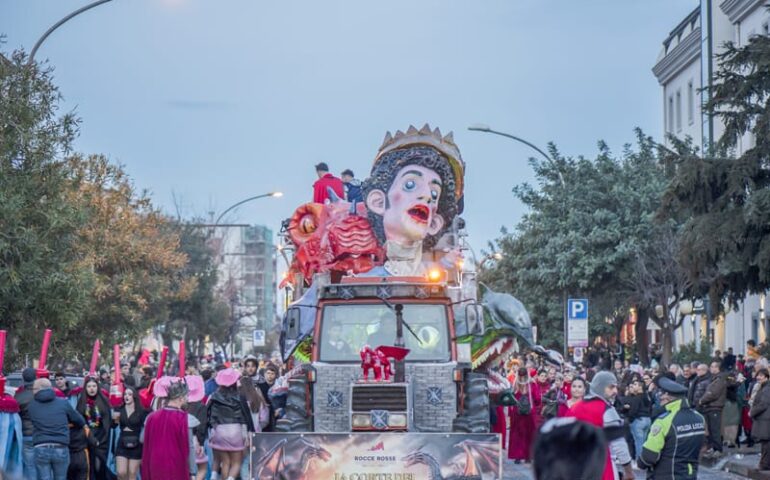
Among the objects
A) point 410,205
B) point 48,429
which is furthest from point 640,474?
point 48,429

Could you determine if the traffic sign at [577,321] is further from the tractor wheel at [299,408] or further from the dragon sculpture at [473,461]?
the dragon sculpture at [473,461]

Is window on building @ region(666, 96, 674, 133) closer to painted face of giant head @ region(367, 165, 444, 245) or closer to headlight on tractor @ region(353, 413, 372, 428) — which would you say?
painted face of giant head @ region(367, 165, 444, 245)

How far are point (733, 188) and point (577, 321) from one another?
9.12 meters

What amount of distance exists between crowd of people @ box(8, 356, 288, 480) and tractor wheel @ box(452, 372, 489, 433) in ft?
9.35

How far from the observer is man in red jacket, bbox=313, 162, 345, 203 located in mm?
22453

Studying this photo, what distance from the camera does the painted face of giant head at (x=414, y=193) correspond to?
2075 cm

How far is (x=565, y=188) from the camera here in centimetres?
4138

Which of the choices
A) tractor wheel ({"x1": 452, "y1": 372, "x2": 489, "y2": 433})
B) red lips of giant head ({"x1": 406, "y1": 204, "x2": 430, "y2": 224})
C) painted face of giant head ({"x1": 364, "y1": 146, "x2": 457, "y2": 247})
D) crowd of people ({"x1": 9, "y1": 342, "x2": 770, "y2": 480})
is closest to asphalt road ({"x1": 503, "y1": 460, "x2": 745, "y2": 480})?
crowd of people ({"x1": 9, "y1": 342, "x2": 770, "y2": 480})

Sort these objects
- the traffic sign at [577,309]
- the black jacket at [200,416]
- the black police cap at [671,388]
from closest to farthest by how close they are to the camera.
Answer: the black police cap at [671,388] → the black jacket at [200,416] → the traffic sign at [577,309]

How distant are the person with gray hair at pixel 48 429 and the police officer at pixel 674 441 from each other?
695cm

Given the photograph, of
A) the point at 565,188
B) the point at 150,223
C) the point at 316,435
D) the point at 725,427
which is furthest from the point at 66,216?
the point at 565,188

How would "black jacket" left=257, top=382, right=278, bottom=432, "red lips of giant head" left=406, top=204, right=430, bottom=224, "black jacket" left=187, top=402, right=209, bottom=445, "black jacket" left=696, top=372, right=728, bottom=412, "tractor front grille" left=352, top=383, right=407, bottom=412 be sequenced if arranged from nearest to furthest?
"tractor front grille" left=352, top=383, right=407, bottom=412, "black jacket" left=187, top=402, right=209, bottom=445, "red lips of giant head" left=406, top=204, right=430, bottom=224, "black jacket" left=257, top=382, right=278, bottom=432, "black jacket" left=696, top=372, right=728, bottom=412

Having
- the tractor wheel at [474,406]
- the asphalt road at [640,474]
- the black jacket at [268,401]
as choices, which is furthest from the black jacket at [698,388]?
the tractor wheel at [474,406]

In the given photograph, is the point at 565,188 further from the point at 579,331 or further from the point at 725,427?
the point at 725,427
